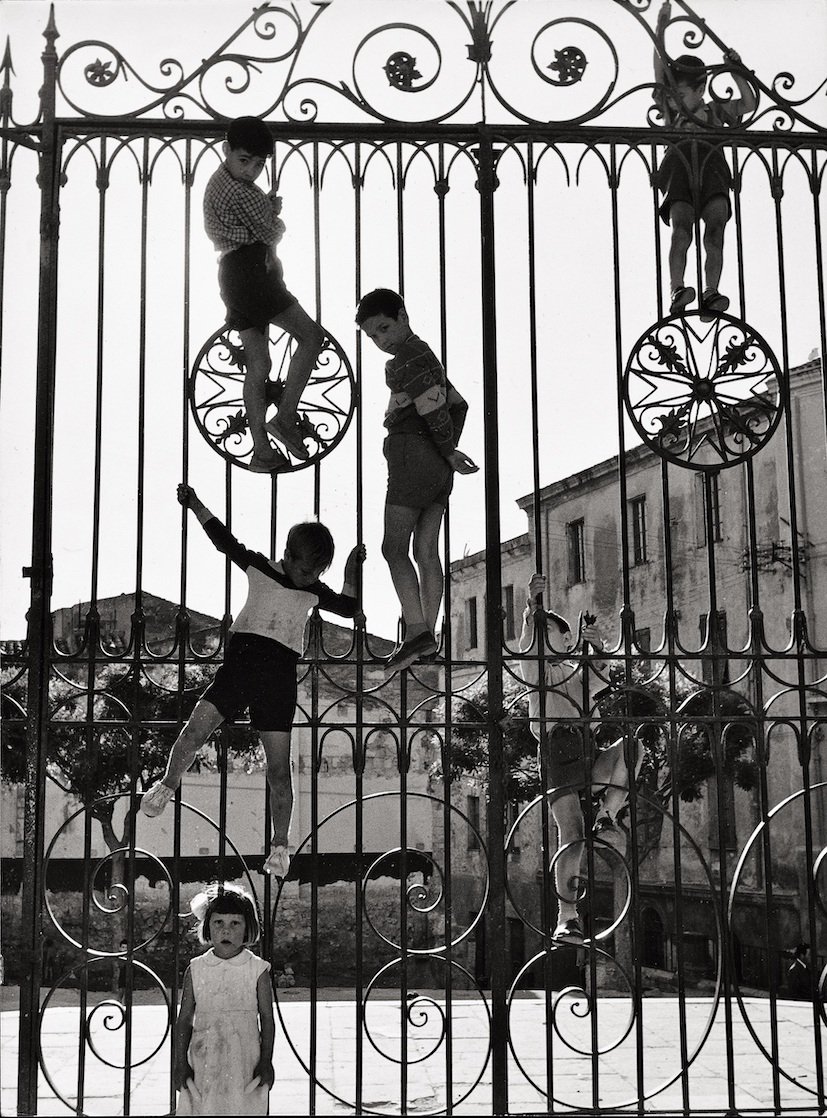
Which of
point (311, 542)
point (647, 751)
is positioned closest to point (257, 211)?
point (311, 542)

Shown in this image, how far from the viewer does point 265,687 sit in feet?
14.7

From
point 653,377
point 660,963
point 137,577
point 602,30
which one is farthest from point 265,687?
point 660,963

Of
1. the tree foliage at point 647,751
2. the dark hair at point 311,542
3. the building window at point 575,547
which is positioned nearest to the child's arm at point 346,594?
the dark hair at point 311,542

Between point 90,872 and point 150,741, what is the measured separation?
481 inches

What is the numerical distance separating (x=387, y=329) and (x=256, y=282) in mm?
544

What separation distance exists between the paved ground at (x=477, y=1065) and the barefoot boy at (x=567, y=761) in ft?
1.64

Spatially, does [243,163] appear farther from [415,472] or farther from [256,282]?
[415,472]

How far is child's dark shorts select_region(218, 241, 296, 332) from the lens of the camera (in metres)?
4.74

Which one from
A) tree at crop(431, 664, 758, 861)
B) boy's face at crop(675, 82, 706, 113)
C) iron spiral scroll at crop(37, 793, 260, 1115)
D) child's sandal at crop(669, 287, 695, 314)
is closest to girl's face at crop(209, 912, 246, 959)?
iron spiral scroll at crop(37, 793, 260, 1115)

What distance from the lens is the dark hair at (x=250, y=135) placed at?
4680 mm

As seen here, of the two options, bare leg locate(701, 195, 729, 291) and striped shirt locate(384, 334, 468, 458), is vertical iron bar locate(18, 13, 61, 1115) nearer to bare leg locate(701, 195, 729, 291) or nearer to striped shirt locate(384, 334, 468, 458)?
striped shirt locate(384, 334, 468, 458)

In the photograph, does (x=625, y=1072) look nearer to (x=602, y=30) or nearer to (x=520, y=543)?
(x=602, y=30)

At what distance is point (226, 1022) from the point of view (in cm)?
412

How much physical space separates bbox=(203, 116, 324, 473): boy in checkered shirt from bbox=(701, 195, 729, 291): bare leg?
1704 millimetres
